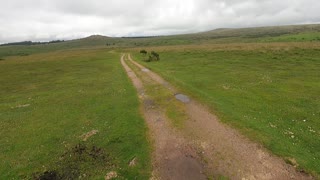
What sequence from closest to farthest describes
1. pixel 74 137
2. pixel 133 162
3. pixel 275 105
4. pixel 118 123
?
pixel 133 162, pixel 74 137, pixel 118 123, pixel 275 105

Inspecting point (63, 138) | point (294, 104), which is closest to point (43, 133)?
point (63, 138)

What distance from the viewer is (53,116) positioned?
26.5 metres

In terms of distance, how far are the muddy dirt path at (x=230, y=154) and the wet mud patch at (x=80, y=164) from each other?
578 centimetres

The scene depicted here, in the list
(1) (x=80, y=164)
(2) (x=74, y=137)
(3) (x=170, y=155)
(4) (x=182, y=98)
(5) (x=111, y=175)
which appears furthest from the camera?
(4) (x=182, y=98)

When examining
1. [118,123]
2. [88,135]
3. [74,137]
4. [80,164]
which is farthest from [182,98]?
[80,164]

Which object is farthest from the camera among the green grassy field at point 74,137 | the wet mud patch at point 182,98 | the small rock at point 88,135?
the wet mud patch at point 182,98

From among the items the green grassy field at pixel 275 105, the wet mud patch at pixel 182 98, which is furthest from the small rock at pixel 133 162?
the wet mud patch at pixel 182 98

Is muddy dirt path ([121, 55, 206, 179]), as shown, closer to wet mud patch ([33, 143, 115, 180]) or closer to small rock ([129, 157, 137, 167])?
small rock ([129, 157, 137, 167])

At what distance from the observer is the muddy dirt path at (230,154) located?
13.8 m

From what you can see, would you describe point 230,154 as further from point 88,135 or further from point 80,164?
point 88,135

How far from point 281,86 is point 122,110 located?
22.7m

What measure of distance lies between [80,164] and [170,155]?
5.52 m

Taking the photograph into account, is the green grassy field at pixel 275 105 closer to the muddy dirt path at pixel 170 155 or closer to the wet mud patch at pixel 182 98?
the wet mud patch at pixel 182 98

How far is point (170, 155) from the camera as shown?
16.0m
